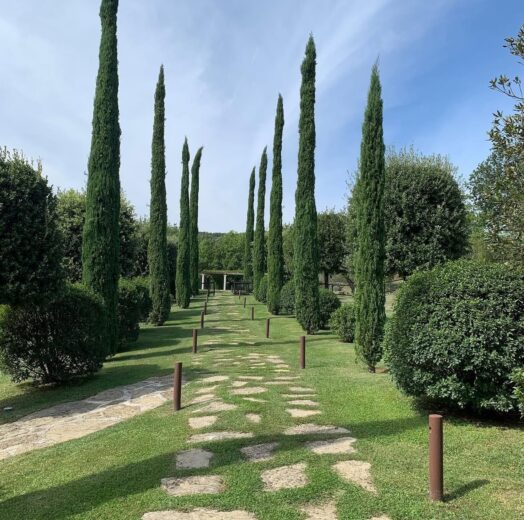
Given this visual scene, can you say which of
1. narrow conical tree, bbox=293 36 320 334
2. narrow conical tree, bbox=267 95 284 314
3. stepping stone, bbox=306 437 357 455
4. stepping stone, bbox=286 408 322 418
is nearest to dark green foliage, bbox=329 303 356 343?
narrow conical tree, bbox=293 36 320 334

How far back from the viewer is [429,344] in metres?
5.63

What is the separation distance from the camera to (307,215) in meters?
17.3

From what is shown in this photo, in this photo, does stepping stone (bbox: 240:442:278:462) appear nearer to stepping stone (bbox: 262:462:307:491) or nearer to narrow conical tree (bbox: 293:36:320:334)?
stepping stone (bbox: 262:462:307:491)

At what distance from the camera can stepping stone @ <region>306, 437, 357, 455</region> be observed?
15.4 ft

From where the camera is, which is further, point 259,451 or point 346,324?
point 346,324

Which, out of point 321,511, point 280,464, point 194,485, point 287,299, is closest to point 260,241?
point 287,299

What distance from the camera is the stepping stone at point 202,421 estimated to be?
581cm

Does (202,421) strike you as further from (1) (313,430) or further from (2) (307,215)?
(2) (307,215)

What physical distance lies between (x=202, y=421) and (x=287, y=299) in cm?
1720

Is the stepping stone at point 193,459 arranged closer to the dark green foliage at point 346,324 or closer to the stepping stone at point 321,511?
the stepping stone at point 321,511

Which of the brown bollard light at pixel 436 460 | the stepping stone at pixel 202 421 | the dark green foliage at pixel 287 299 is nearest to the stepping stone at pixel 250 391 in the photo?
the stepping stone at pixel 202 421

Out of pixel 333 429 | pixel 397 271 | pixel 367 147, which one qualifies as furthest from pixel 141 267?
pixel 333 429

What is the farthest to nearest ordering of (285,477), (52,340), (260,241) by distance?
(260,241) → (52,340) → (285,477)

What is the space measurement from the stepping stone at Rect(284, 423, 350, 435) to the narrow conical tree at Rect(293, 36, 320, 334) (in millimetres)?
10712
